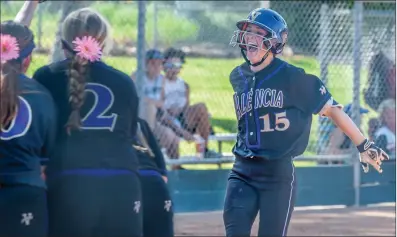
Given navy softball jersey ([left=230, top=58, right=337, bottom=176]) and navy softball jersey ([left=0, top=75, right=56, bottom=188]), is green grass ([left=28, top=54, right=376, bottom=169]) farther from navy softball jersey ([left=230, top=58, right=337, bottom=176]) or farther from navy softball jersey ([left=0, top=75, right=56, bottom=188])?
navy softball jersey ([left=0, top=75, right=56, bottom=188])

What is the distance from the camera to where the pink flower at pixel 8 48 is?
476 cm

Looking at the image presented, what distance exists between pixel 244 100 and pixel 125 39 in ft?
19.0

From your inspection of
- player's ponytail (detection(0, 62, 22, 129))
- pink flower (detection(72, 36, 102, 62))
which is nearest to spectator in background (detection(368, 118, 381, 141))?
pink flower (detection(72, 36, 102, 62))

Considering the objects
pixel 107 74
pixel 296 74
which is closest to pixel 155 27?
pixel 296 74

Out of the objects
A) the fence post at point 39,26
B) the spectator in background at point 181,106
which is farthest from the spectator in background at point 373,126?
the fence post at point 39,26

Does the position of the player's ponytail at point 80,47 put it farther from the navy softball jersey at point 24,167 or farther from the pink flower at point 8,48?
the pink flower at point 8,48

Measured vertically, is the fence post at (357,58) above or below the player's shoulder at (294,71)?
above

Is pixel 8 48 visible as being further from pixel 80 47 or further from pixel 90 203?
pixel 90 203

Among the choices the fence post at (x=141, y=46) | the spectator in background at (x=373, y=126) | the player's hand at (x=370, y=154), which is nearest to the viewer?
the player's hand at (x=370, y=154)

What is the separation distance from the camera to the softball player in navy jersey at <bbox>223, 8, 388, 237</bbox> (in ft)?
18.5

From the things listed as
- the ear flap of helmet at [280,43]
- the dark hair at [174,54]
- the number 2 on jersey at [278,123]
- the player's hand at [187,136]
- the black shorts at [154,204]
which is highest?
the dark hair at [174,54]

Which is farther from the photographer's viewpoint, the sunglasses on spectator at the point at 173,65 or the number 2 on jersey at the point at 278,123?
the sunglasses on spectator at the point at 173,65

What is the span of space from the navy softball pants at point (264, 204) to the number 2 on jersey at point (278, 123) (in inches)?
8.3

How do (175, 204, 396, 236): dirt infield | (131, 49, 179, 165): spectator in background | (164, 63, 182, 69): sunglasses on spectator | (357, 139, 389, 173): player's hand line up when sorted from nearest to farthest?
(357, 139, 389, 173): player's hand → (175, 204, 396, 236): dirt infield → (131, 49, 179, 165): spectator in background → (164, 63, 182, 69): sunglasses on spectator
